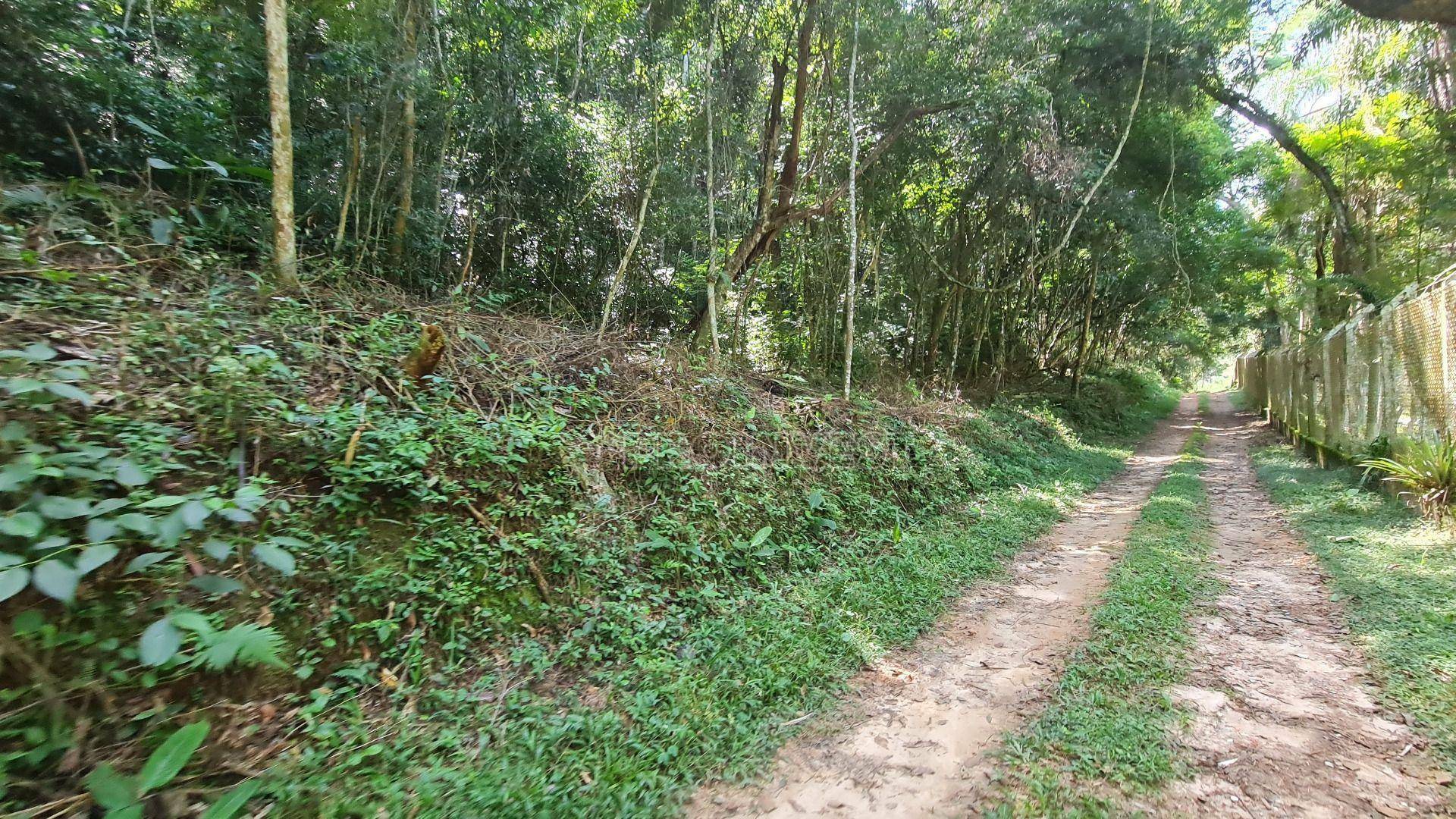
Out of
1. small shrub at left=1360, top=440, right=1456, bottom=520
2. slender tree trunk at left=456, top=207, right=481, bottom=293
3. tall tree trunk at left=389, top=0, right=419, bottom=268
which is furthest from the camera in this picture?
slender tree trunk at left=456, top=207, right=481, bottom=293

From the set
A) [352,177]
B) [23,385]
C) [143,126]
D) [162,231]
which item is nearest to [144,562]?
[23,385]

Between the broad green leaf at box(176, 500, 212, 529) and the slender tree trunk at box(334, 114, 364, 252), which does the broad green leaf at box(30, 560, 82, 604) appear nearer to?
the broad green leaf at box(176, 500, 212, 529)

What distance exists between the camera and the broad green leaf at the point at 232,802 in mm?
2029

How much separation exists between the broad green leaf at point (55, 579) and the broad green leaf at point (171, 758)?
0.57 meters

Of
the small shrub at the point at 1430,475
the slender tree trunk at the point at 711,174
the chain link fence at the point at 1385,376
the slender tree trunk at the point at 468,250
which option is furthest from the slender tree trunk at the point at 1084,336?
the slender tree trunk at the point at 468,250

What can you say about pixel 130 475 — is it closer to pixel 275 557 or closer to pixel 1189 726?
pixel 275 557

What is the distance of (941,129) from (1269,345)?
2096 centimetres

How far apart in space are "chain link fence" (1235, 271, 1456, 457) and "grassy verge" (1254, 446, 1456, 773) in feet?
2.70

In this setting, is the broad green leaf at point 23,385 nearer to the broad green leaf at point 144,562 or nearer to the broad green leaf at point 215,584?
the broad green leaf at point 144,562

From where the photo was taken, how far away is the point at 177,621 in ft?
7.22

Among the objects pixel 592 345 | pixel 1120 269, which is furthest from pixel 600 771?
pixel 1120 269

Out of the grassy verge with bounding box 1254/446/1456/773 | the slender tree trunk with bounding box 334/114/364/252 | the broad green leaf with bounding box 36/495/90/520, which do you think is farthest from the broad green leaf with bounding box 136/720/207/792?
the slender tree trunk with bounding box 334/114/364/252

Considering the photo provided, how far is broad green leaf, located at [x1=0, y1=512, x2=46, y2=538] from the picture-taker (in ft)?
6.64

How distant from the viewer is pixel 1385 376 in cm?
710
